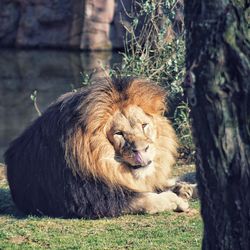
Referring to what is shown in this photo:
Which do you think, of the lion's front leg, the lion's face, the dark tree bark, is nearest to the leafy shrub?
the lion's front leg

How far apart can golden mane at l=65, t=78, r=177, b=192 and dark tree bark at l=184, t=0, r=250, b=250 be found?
2.73 metres

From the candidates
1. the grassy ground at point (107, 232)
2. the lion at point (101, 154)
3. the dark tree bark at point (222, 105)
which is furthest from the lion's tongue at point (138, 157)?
the dark tree bark at point (222, 105)

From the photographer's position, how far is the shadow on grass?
7.22 meters

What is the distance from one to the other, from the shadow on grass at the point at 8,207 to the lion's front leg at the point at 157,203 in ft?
2.90

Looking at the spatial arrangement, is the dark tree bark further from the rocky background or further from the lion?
the rocky background

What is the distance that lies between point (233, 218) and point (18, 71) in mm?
16066

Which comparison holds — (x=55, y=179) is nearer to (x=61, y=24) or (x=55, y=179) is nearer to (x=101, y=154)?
(x=101, y=154)

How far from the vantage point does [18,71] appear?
777 inches

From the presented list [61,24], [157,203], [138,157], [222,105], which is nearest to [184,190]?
[157,203]

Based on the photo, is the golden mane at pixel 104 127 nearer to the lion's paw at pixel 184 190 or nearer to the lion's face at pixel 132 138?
the lion's face at pixel 132 138

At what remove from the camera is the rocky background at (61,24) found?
2136cm

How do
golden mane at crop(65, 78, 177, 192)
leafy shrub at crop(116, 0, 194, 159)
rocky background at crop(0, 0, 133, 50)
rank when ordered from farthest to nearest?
rocky background at crop(0, 0, 133, 50) < leafy shrub at crop(116, 0, 194, 159) < golden mane at crop(65, 78, 177, 192)

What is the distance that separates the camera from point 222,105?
3.84m

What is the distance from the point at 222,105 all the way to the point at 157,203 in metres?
3.10
